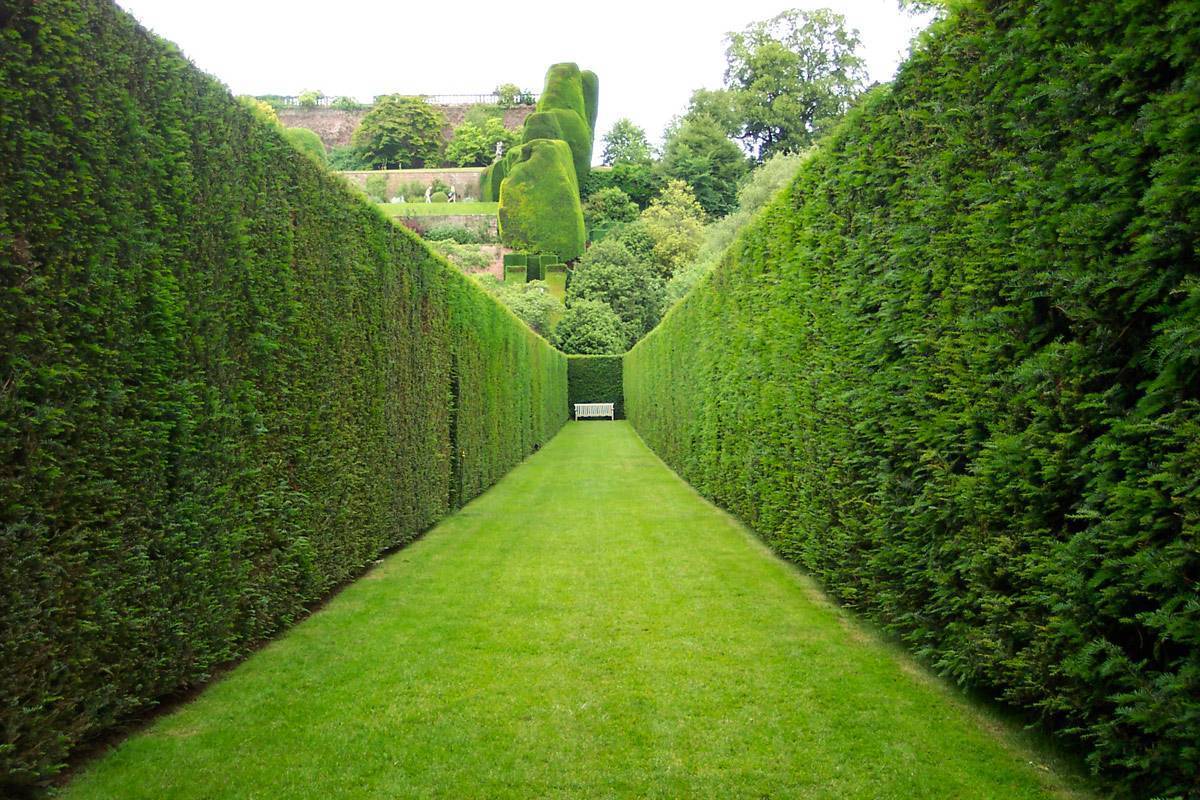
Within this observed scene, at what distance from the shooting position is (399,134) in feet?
270

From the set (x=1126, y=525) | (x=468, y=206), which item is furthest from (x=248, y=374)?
(x=468, y=206)

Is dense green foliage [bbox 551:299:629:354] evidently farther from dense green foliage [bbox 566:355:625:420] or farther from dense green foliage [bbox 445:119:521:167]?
dense green foliage [bbox 445:119:521:167]

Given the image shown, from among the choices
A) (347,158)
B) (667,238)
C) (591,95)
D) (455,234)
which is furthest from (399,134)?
(667,238)

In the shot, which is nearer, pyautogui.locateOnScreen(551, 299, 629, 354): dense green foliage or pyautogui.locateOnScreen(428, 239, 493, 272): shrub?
pyautogui.locateOnScreen(551, 299, 629, 354): dense green foliage

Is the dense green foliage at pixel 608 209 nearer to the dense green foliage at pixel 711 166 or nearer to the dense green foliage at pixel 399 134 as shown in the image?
the dense green foliage at pixel 711 166

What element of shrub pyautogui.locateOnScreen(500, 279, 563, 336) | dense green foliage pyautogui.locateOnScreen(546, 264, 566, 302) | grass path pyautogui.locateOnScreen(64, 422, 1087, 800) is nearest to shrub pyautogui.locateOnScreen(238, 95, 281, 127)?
grass path pyautogui.locateOnScreen(64, 422, 1087, 800)

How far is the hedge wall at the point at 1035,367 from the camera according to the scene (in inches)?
96.5

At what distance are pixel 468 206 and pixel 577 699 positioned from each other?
A: 60927mm

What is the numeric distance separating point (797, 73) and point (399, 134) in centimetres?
4402

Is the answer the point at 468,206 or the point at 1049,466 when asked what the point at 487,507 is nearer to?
the point at 1049,466

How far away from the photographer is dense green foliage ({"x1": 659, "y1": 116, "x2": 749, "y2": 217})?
61969 mm

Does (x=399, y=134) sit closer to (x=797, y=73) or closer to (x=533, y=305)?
(x=797, y=73)

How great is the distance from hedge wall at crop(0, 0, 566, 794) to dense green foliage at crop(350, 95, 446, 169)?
82.7m

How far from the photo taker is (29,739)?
292 cm
